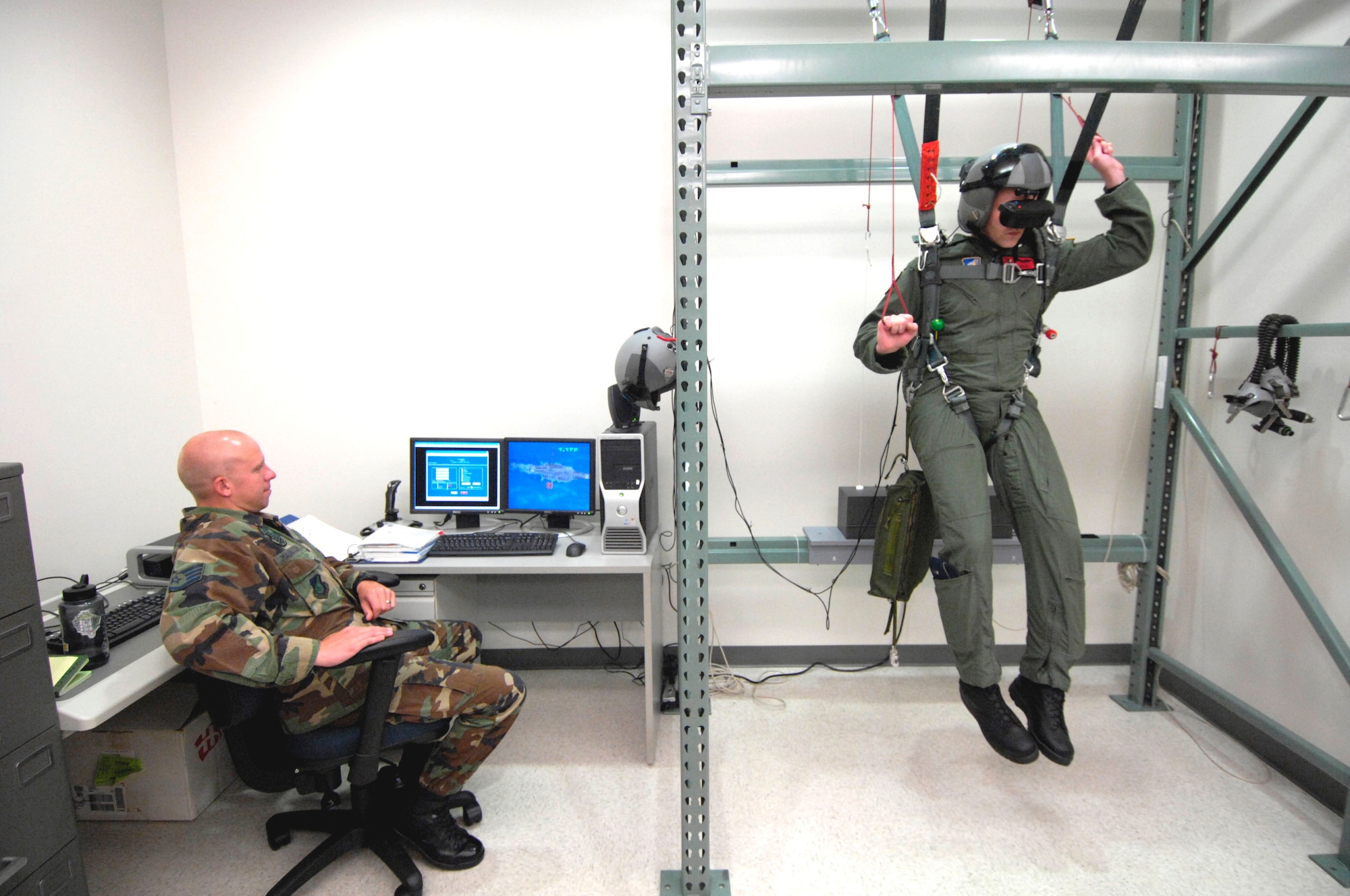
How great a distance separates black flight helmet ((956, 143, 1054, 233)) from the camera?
168 cm

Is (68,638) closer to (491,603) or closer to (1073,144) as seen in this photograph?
(491,603)

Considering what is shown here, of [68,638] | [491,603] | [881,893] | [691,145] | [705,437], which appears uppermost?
[691,145]

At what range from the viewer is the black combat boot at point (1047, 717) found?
5.67ft

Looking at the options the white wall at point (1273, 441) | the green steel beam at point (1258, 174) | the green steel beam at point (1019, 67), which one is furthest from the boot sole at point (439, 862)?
the green steel beam at point (1258, 174)

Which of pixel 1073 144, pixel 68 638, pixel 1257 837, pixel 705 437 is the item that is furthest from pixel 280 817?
pixel 1073 144

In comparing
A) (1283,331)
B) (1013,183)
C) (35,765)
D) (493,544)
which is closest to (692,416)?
(1013,183)

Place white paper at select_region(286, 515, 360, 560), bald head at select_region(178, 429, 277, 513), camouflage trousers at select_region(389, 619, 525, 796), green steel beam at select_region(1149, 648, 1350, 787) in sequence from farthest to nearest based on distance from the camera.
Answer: white paper at select_region(286, 515, 360, 560) → green steel beam at select_region(1149, 648, 1350, 787) → camouflage trousers at select_region(389, 619, 525, 796) → bald head at select_region(178, 429, 277, 513)

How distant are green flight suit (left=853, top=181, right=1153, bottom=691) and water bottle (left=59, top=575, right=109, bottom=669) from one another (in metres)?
2.12

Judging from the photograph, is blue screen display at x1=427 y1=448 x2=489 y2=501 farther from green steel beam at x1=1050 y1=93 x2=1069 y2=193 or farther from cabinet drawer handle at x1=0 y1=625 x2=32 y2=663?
green steel beam at x1=1050 y1=93 x2=1069 y2=193

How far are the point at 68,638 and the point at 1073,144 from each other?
3.71 meters

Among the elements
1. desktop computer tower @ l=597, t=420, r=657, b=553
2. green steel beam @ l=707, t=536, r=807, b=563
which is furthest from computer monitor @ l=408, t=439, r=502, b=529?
green steel beam @ l=707, t=536, r=807, b=563

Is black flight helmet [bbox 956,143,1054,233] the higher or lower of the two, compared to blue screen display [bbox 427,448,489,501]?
higher

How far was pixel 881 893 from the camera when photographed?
5.93ft

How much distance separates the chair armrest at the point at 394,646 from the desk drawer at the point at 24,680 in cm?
55
